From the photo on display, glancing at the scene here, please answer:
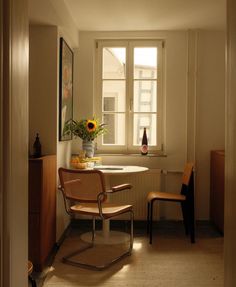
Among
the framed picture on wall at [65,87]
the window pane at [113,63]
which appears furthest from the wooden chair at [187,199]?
the window pane at [113,63]

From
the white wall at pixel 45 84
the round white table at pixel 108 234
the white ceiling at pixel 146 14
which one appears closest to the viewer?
the white wall at pixel 45 84

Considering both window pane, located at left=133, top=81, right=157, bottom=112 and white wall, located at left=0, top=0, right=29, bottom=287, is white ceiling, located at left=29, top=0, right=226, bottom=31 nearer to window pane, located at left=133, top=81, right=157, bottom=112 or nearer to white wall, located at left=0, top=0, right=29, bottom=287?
window pane, located at left=133, top=81, right=157, bottom=112

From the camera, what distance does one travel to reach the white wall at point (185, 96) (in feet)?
14.3

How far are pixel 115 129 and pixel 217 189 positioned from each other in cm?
144

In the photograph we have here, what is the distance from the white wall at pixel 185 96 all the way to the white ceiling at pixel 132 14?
0.17 metres

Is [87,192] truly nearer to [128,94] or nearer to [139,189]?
[139,189]

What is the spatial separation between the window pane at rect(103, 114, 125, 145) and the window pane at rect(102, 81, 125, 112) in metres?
0.10

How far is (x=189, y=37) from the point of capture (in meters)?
4.34

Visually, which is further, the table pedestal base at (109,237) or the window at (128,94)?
the window at (128,94)

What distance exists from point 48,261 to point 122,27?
275cm

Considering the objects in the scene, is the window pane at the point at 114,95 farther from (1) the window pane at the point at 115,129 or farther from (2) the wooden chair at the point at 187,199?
(2) the wooden chair at the point at 187,199

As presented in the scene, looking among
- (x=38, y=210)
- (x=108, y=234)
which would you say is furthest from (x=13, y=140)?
(x=108, y=234)
